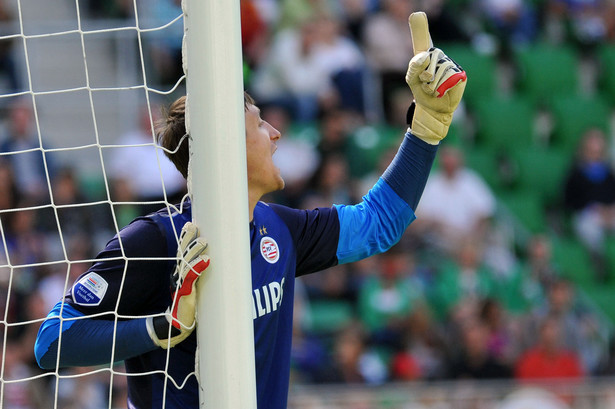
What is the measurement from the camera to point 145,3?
331 inches

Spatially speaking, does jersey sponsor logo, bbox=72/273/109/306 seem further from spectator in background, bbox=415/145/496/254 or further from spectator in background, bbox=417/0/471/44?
spectator in background, bbox=417/0/471/44

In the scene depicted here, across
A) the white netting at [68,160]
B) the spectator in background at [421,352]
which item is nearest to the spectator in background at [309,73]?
the white netting at [68,160]

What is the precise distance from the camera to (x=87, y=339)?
2.58 meters

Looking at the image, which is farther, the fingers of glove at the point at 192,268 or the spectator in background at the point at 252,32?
the spectator in background at the point at 252,32

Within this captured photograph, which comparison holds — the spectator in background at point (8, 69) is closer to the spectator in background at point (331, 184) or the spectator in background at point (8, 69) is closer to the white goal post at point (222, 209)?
the spectator in background at point (331, 184)

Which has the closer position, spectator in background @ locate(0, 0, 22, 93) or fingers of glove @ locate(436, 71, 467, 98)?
fingers of glove @ locate(436, 71, 467, 98)

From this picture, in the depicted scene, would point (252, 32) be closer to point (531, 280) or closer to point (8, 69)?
point (8, 69)

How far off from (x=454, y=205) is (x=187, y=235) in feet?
19.7

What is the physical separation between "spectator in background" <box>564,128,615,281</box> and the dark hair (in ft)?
21.2

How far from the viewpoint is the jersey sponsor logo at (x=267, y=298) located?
9.02 ft

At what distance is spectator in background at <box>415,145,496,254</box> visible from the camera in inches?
322

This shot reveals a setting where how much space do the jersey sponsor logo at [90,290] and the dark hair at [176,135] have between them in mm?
360

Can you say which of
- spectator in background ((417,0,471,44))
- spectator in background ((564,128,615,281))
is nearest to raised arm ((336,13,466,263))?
spectator in background ((564,128,615,281))

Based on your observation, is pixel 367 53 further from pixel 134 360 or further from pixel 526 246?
pixel 134 360
